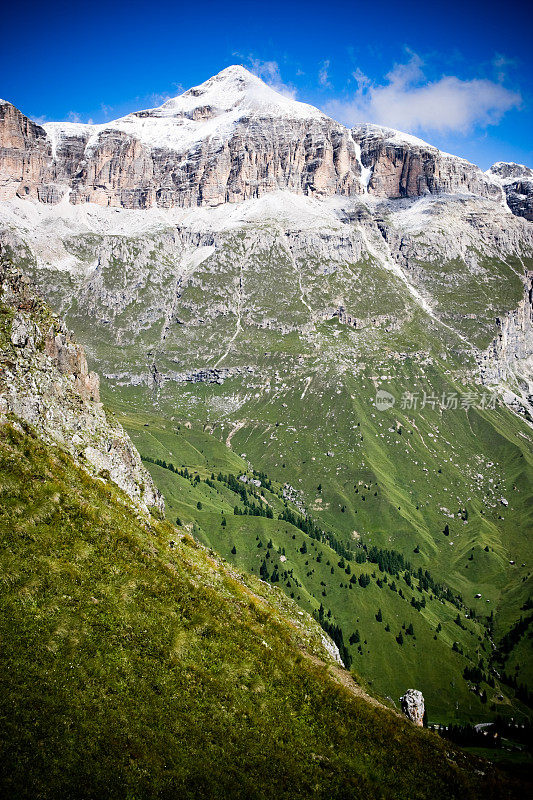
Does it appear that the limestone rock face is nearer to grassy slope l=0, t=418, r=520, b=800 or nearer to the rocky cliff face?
grassy slope l=0, t=418, r=520, b=800

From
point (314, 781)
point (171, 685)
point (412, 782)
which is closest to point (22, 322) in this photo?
point (171, 685)

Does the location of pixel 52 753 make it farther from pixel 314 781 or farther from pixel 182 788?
pixel 314 781

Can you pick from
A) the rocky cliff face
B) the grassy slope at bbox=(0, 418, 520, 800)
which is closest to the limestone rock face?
the grassy slope at bbox=(0, 418, 520, 800)

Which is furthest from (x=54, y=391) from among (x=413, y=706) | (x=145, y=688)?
(x=413, y=706)

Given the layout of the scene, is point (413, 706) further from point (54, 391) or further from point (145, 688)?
point (54, 391)

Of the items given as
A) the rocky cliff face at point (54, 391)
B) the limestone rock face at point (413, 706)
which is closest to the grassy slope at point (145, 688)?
the rocky cliff face at point (54, 391)

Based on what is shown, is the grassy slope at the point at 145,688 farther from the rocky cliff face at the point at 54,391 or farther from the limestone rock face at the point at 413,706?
the limestone rock face at the point at 413,706

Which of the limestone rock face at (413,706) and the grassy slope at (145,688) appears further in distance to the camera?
the limestone rock face at (413,706)
